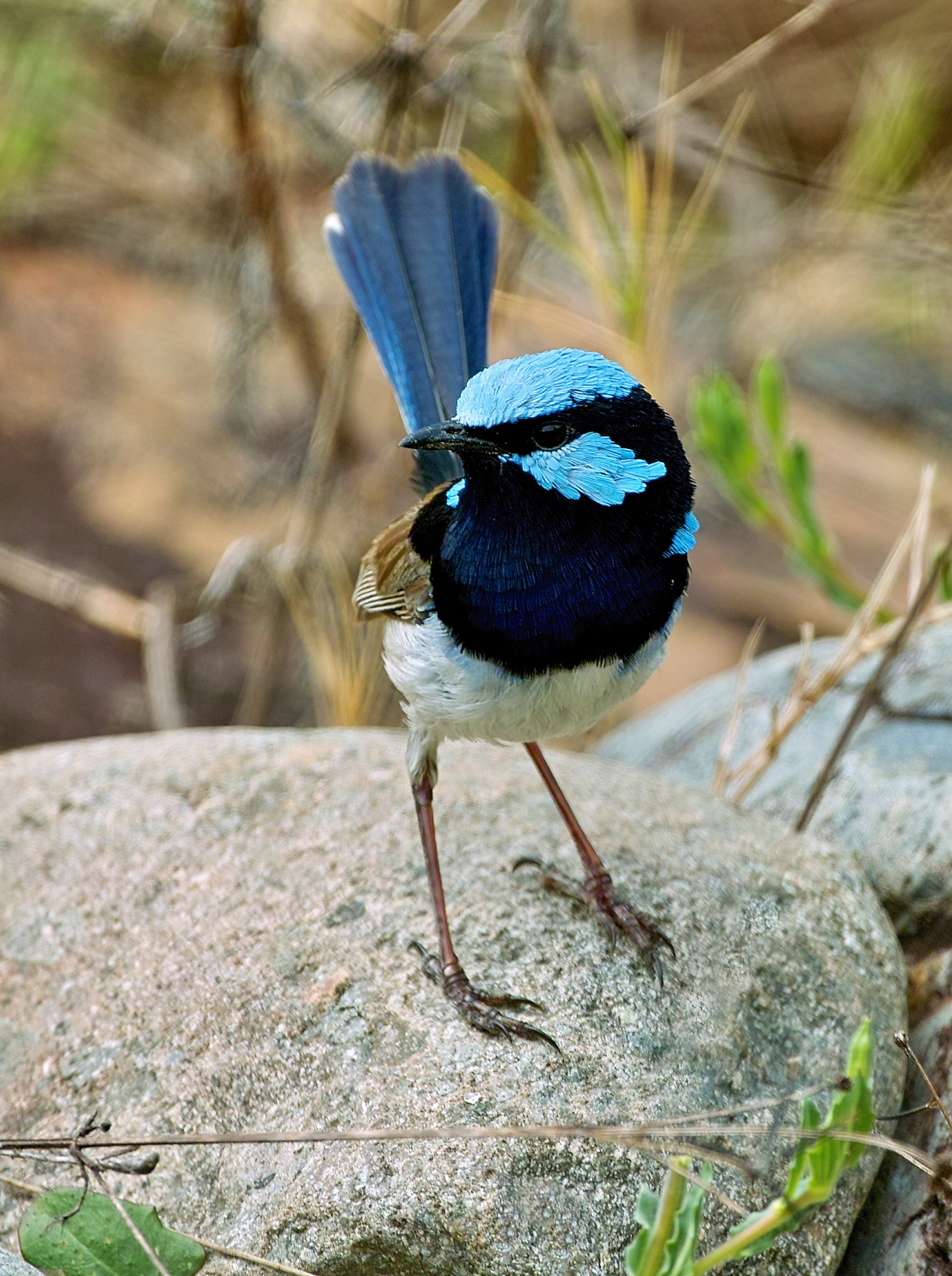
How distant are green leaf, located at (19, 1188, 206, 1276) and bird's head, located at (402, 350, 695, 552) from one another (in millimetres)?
1496

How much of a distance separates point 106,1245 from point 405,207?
8.55ft

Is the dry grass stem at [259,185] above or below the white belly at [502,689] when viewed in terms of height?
above

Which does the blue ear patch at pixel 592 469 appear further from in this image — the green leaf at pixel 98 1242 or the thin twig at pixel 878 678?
the green leaf at pixel 98 1242

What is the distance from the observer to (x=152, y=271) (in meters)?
7.04

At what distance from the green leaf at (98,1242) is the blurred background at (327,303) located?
2632mm

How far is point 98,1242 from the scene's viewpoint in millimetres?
2258

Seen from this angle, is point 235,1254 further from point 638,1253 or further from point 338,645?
point 338,645

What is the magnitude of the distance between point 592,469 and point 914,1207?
64.3 inches

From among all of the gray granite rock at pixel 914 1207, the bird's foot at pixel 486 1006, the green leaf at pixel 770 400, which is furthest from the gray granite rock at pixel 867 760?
the bird's foot at pixel 486 1006

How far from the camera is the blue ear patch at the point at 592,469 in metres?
2.48

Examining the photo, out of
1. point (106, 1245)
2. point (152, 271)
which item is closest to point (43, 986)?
point (106, 1245)

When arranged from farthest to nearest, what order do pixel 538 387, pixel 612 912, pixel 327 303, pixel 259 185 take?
pixel 327 303 < pixel 259 185 < pixel 612 912 < pixel 538 387

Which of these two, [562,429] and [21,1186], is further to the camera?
[562,429]

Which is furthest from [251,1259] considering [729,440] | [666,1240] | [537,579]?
[729,440]
